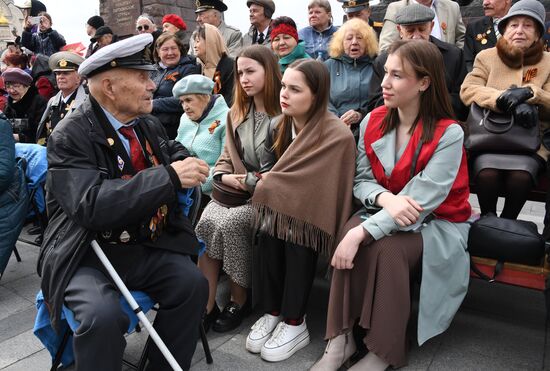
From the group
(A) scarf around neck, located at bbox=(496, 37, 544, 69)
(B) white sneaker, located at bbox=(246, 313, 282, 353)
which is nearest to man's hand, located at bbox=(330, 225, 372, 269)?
(B) white sneaker, located at bbox=(246, 313, 282, 353)

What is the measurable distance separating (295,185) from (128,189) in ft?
3.28

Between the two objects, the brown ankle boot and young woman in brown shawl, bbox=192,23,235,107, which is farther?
young woman in brown shawl, bbox=192,23,235,107

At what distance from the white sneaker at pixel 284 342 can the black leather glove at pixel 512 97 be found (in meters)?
1.83

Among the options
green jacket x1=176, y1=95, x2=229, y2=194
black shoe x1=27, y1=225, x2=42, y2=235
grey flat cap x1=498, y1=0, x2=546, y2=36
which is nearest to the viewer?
grey flat cap x1=498, y1=0, x2=546, y2=36

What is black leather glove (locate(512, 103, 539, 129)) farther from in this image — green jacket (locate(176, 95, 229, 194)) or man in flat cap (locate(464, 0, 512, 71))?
green jacket (locate(176, 95, 229, 194))

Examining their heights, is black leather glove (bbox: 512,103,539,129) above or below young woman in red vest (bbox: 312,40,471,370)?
above

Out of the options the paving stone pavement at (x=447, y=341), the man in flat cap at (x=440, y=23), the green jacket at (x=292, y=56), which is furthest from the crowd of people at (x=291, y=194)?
the green jacket at (x=292, y=56)

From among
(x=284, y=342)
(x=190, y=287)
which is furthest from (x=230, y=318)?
(x=190, y=287)

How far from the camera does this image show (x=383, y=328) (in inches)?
99.6

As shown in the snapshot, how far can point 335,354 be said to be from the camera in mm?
2697

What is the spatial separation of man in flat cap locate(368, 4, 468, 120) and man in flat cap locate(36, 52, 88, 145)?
3.14m

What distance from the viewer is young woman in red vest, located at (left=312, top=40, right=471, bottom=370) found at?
2.54 m

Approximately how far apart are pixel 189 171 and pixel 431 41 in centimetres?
237

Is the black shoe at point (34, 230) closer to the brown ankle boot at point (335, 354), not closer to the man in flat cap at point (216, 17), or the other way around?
the man in flat cap at point (216, 17)
